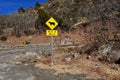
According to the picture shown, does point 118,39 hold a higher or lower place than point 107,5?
lower

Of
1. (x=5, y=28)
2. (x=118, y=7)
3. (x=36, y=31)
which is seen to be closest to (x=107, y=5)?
(x=118, y=7)

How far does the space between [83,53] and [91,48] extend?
0.70 m

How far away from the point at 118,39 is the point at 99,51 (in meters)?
1.68

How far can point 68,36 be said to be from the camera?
45.6m

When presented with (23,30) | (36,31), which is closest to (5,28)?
(23,30)

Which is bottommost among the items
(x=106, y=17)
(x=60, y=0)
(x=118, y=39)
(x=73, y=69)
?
(x=73, y=69)

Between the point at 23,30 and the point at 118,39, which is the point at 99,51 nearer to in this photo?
the point at 118,39

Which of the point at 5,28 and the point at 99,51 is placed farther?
the point at 5,28

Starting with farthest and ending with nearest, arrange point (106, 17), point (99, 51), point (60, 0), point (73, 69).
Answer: point (60, 0), point (106, 17), point (99, 51), point (73, 69)

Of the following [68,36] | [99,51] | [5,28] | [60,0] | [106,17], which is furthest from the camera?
[60,0]

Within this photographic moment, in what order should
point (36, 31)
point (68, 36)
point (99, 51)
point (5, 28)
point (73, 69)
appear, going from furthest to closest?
point (5, 28), point (36, 31), point (68, 36), point (99, 51), point (73, 69)

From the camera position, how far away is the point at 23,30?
57625 millimetres

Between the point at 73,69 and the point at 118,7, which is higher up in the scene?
the point at 118,7

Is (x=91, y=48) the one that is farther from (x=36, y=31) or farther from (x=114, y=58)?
(x=36, y=31)
